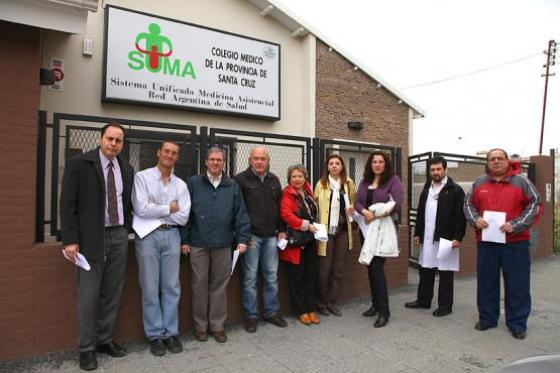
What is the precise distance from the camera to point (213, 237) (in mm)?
3949

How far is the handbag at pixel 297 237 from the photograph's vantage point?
14.5ft

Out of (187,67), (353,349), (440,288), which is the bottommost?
(353,349)

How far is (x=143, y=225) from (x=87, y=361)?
3.87ft

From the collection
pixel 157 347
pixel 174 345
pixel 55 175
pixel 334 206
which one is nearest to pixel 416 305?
pixel 334 206

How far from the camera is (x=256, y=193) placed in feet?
14.0

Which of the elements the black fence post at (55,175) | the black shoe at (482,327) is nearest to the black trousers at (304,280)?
the black shoe at (482,327)

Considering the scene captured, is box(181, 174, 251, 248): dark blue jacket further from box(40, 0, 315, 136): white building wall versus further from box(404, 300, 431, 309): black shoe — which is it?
box(40, 0, 315, 136): white building wall

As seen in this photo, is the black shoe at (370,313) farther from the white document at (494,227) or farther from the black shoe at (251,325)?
the white document at (494,227)

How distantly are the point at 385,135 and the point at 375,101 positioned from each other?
986 millimetres

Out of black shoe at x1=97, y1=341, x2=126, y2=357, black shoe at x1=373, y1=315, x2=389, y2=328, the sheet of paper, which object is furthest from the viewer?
the sheet of paper

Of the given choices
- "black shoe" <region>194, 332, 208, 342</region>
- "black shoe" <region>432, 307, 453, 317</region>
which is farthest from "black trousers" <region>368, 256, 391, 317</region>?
"black shoe" <region>194, 332, 208, 342</region>

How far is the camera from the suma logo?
7.58 metres

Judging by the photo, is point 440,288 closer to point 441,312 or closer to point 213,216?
point 441,312

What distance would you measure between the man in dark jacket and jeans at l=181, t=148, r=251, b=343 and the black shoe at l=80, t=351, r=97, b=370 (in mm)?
966
